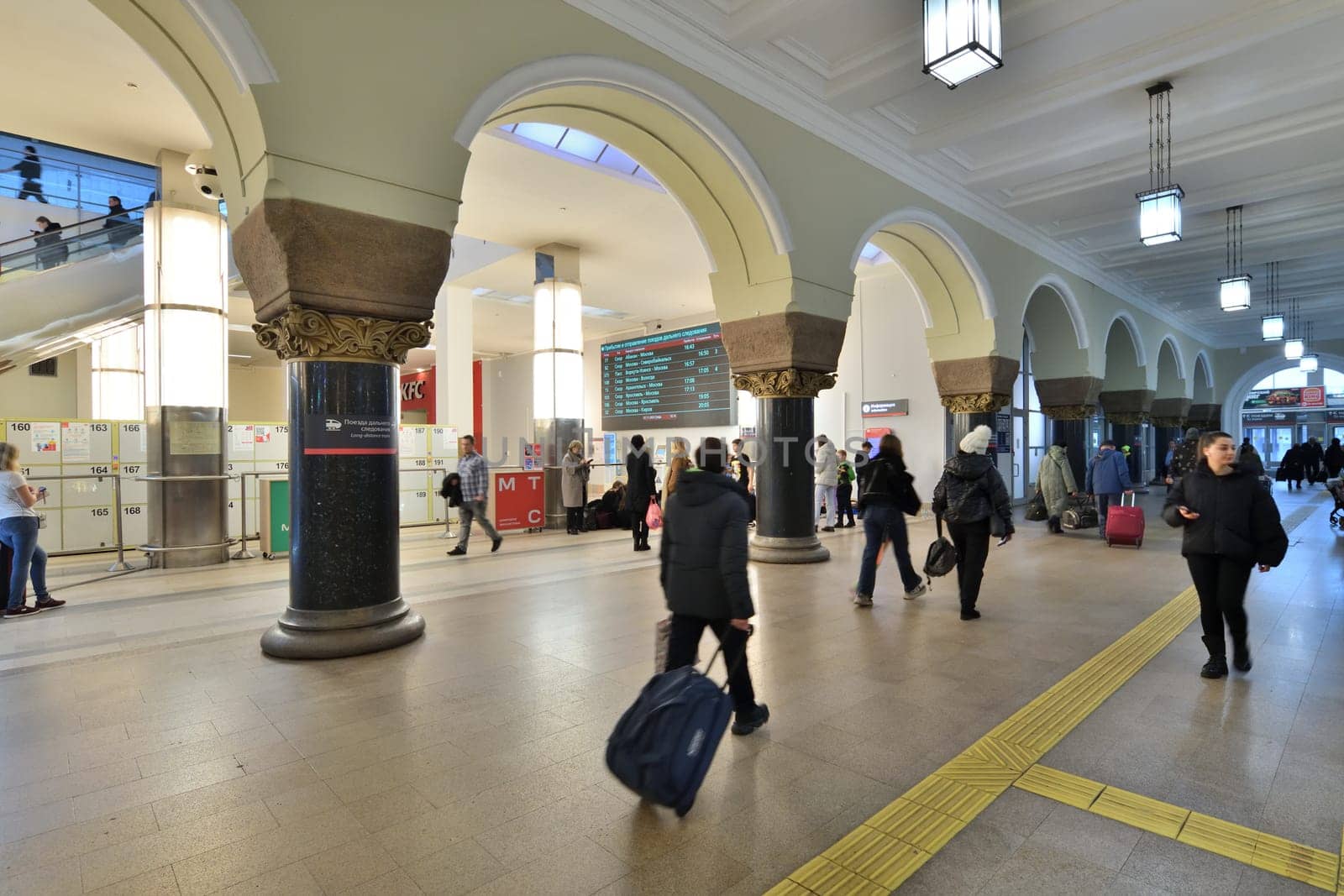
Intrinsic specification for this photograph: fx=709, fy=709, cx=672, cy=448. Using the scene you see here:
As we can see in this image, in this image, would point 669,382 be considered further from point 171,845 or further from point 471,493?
point 171,845

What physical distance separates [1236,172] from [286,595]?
40.0ft

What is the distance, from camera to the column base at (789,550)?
768 centimetres

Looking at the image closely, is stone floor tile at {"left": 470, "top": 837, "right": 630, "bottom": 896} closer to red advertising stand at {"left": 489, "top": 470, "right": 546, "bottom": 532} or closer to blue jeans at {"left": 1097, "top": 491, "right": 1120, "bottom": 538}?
red advertising stand at {"left": 489, "top": 470, "right": 546, "bottom": 532}

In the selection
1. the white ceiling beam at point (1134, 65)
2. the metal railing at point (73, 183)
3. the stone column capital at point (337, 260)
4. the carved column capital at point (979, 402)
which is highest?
the metal railing at point (73, 183)

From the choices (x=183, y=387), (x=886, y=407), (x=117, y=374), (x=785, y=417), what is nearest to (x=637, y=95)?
(x=785, y=417)

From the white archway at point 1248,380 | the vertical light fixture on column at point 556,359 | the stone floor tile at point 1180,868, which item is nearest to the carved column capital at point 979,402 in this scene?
the vertical light fixture on column at point 556,359

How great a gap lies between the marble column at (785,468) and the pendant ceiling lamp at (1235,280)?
A: 6.70m

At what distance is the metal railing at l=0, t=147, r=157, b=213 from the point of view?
37.7 ft

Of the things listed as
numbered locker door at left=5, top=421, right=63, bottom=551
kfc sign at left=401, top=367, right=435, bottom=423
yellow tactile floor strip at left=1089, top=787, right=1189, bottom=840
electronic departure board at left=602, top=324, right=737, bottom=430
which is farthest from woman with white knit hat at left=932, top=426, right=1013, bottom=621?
kfc sign at left=401, top=367, right=435, bottom=423

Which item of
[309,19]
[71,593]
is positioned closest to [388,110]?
[309,19]

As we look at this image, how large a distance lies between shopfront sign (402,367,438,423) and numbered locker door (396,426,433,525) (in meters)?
13.5

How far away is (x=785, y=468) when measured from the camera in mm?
7688

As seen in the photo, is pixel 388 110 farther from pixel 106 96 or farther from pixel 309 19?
pixel 106 96

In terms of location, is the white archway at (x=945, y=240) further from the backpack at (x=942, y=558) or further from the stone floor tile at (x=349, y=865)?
the stone floor tile at (x=349, y=865)
